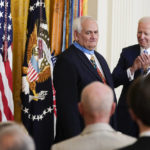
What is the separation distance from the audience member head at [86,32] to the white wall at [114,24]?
277 cm

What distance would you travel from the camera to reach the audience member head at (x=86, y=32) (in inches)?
189

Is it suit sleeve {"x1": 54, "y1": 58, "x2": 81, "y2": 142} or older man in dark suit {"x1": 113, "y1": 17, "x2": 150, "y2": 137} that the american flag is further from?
older man in dark suit {"x1": 113, "y1": 17, "x2": 150, "y2": 137}

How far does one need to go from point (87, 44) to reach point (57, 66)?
40cm

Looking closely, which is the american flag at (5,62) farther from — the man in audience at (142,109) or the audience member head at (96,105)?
the man in audience at (142,109)

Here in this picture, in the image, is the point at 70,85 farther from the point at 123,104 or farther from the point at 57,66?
the point at 123,104

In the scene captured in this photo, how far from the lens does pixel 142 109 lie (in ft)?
7.37

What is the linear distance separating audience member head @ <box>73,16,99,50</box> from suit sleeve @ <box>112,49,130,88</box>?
58 cm

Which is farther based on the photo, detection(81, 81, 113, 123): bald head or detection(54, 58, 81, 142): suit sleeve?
detection(54, 58, 81, 142): suit sleeve

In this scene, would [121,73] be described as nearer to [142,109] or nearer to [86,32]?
[86,32]

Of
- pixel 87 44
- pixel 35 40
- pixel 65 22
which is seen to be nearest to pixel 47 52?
pixel 35 40

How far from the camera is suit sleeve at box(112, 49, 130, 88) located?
17.1 feet

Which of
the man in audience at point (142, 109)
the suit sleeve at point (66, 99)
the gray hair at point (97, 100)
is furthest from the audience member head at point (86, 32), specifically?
the man in audience at point (142, 109)

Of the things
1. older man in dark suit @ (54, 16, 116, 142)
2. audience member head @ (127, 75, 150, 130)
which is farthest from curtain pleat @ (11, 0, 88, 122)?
audience member head @ (127, 75, 150, 130)

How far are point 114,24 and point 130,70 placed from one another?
9.47ft
